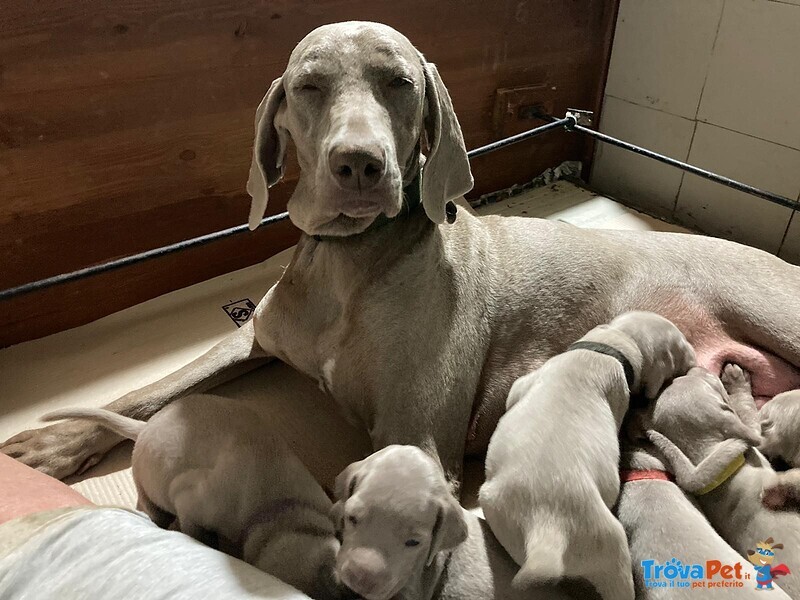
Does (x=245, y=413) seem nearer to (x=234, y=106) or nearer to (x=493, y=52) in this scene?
(x=234, y=106)

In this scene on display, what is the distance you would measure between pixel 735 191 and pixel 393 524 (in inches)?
97.7

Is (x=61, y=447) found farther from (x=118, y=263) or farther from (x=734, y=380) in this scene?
(x=734, y=380)

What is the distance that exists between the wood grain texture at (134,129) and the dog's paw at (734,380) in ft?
5.47

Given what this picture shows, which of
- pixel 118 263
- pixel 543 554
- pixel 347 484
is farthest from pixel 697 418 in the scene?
pixel 118 263

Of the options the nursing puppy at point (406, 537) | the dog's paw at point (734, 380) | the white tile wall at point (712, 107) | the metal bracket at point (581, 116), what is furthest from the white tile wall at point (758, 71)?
the nursing puppy at point (406, 537)

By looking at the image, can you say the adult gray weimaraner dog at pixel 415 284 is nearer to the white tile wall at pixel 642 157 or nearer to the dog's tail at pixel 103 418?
the dog's tail at pixel 103 418

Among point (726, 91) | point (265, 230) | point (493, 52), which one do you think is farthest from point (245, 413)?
point (726, 91)

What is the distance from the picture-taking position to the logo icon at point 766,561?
1.23 metres

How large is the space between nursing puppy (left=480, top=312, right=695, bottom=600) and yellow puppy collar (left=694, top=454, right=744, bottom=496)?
0.67 ft

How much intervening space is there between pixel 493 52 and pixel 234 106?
1216 millimetres

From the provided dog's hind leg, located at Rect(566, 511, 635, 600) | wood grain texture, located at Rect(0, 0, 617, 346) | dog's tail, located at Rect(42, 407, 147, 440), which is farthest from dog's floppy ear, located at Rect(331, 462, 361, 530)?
wood grain texture, located at Rect(0, 0, 617, 346)

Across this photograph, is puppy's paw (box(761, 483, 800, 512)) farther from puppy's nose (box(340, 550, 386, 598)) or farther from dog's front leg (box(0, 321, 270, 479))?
dog's front leg (box(0, 321, 270, 479))

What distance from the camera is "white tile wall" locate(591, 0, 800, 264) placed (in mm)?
2752

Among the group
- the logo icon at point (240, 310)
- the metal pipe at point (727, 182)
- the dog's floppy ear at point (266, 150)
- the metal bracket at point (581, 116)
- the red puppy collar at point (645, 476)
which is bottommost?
the logo icon at point (240, 310)
